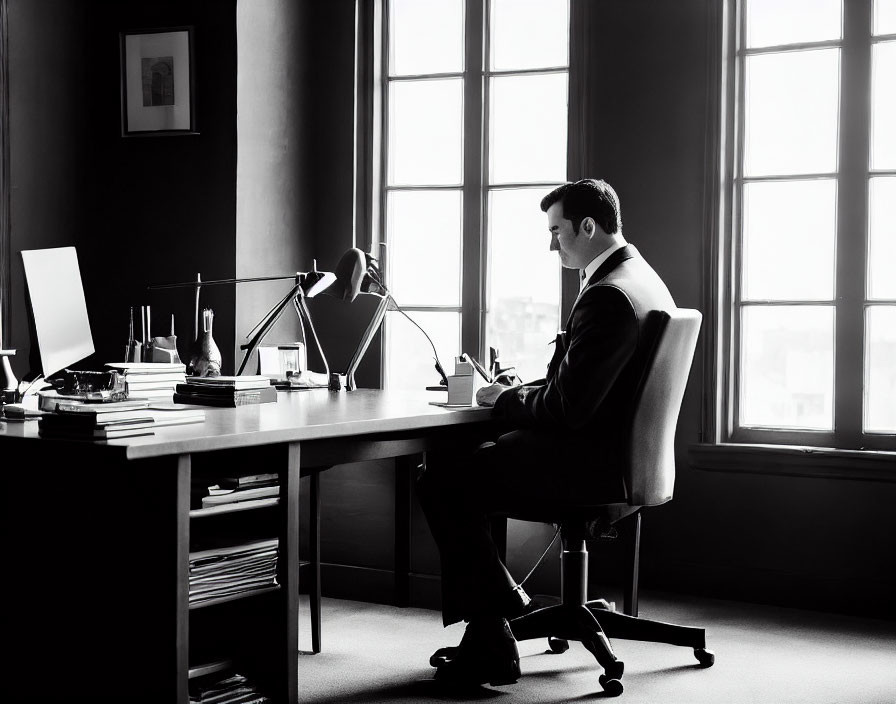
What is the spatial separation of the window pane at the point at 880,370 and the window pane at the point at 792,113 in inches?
23.6

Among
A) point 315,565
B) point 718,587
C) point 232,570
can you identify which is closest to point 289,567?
point 232,570

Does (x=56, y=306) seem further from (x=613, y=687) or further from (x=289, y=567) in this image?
(x=613, y=687)

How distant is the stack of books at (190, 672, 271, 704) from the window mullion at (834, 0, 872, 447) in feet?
8.11

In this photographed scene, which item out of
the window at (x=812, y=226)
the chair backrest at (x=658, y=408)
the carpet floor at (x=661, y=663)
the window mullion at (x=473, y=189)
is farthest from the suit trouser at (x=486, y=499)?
the window mullion at (x=473, y=189)

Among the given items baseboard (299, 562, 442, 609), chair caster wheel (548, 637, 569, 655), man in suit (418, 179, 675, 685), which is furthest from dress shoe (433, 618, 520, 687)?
baseboard (299, 562, 442, 609)

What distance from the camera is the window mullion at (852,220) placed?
13.4 ft

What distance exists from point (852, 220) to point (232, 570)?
2731 mm

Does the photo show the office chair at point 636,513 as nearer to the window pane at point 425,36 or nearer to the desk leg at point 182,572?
the desk leg at point 182,572

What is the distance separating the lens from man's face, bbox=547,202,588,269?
324 cm

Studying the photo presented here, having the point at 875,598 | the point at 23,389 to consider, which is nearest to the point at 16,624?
the point at 23,389

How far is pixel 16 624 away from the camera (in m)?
2.59

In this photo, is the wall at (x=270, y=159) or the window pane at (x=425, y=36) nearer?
the wall at (x=270, y=159)

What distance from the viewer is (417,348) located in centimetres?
479

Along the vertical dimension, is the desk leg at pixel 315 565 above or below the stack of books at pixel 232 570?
below
